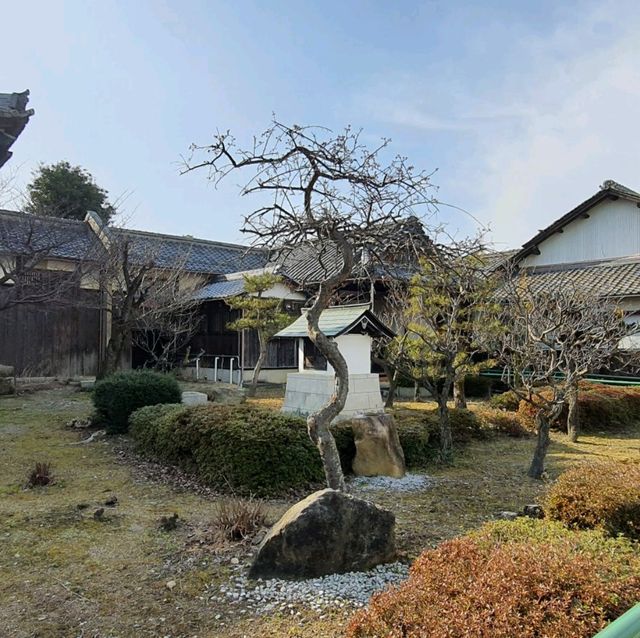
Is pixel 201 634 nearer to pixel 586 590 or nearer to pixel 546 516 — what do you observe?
pixel 586 590

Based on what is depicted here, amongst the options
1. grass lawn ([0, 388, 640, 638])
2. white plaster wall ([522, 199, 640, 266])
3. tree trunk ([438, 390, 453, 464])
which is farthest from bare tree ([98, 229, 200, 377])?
white plaster wall ([522, 199, 640, 266])

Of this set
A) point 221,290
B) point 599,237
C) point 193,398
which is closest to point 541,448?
point 193,398

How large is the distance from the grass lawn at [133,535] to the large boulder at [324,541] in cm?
38

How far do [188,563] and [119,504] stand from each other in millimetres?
1884

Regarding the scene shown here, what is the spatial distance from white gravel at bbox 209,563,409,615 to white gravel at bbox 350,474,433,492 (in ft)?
8.10

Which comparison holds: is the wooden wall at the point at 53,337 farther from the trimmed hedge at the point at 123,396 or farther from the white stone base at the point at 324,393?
the white stone base at the point at 324,393

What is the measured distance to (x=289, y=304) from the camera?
15664 millimetres

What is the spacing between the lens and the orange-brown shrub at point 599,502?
3439 mm

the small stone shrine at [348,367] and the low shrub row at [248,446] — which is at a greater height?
the small stone shrine at [348,367]

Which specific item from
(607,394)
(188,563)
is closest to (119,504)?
(188,563)

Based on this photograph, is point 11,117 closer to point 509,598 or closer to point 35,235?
point 509,598

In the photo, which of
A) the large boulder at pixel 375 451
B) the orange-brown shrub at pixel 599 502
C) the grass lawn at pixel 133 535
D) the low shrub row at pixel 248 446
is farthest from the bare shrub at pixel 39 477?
the orange-brown shrub at pixel 599 502

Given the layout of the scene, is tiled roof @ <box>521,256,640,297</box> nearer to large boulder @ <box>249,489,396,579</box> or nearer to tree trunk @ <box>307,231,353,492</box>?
tree trunk @ <box>307,231,353,492</box>

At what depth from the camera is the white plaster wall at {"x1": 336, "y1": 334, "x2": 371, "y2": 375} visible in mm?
7770
